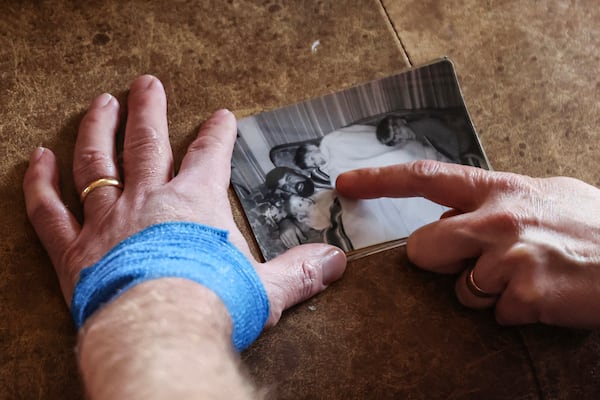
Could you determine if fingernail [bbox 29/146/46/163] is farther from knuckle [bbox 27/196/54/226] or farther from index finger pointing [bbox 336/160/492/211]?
index finger pointing [bbox 336/160/492/211]

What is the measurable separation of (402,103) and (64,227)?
563 mm

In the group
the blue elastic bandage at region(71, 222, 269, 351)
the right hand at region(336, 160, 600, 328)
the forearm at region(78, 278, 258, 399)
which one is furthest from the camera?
the right hand at region(336, 160, 600, 328)

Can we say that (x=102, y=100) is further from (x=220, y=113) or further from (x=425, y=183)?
(x=425, y=183)

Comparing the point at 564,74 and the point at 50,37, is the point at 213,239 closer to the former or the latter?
the point at 50,37

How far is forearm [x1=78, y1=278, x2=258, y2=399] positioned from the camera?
1.52 feet

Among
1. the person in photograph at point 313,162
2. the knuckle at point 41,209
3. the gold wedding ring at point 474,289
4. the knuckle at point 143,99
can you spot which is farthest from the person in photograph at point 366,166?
the knuckle at point 41,209

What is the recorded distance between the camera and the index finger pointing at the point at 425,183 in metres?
0.82

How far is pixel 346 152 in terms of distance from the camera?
0.93 metres

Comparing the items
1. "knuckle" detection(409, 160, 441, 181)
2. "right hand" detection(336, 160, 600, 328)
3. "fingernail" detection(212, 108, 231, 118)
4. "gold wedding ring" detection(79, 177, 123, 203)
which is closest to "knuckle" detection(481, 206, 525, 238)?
"right hand" detection(336, 160, 600, 328)

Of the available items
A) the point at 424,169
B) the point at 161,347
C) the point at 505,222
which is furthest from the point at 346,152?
the point at 161,347

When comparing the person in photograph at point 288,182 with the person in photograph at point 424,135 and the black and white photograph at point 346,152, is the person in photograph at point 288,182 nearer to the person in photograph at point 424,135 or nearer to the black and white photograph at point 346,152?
the black and white photograph at point 346,152

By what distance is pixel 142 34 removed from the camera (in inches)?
38.0

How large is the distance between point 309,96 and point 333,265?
295 mm

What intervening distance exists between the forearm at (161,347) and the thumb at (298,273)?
0.19 metres
